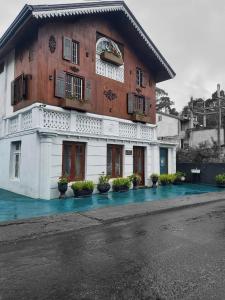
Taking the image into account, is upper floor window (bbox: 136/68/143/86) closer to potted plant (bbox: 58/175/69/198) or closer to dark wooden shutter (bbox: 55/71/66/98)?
dark wooden shutter (bbox: 55/71/66/98)

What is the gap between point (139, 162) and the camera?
18.0 metres

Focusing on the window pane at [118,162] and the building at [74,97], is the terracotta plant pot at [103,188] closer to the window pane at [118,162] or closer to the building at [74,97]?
the building at [74,97]

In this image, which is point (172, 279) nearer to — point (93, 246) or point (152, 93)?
point (93, 246)

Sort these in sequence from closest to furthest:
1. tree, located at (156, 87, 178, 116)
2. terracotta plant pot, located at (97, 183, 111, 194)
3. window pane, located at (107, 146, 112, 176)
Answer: terracotta plant pot, located at (97, 183, 111, 194) < window pane, located at (107, 146, 112, 176) < tree, located at (156, 87, 178, 116)

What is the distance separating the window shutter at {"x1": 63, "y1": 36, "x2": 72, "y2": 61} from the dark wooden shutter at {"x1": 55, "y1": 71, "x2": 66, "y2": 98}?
111cm

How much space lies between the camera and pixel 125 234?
7.01 metres

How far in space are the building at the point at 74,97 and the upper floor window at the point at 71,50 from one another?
0.18ft

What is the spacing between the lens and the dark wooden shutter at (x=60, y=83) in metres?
13.6

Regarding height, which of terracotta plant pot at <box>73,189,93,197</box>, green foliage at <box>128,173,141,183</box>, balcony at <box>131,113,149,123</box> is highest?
balcony at <box>131,113,149,123</box>

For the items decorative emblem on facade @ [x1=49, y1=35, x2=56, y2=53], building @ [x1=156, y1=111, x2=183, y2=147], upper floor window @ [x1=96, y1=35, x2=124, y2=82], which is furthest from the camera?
building @ [x1=156, y1=111, x2=183, y2=147]

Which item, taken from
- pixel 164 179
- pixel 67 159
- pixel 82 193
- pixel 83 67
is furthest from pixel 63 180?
pixel 164 179

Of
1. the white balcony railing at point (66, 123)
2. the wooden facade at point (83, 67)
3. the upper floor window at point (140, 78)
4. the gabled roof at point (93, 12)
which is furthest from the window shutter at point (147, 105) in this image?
the gabled roof at point (93, 12)

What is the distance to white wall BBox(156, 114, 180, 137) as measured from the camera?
123 feet

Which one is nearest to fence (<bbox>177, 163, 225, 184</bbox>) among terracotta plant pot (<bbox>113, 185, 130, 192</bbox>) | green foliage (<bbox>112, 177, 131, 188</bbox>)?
green foliage (<bbox>112, 177, 131, 188</bbox>)
